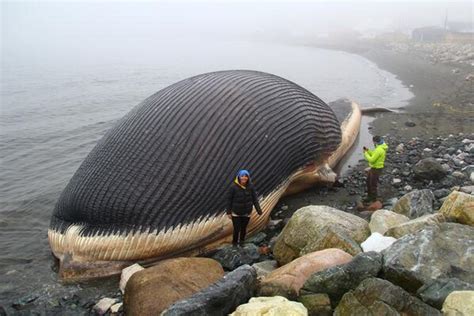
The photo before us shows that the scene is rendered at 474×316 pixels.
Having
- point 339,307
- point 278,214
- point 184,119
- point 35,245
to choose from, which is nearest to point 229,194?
point 184,119

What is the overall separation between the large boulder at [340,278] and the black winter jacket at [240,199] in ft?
7.60

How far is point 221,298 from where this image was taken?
4875 mm

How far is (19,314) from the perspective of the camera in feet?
21.2

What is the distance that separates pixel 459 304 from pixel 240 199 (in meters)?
3.63

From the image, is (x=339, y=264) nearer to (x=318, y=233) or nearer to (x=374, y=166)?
(x=318, y=233)

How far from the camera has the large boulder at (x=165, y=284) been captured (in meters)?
5.64

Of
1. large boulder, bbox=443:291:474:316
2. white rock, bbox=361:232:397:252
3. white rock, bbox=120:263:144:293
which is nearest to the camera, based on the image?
large boulder, bbox=443:291:474:316

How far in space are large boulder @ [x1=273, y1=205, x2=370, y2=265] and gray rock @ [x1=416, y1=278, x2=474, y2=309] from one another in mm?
1389

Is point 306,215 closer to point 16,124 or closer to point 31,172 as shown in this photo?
point 31,172

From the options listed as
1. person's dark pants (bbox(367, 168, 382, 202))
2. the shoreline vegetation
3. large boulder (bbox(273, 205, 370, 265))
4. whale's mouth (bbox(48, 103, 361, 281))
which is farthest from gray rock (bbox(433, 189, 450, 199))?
whale's mouth (bbox(48, 103, 361, 281))

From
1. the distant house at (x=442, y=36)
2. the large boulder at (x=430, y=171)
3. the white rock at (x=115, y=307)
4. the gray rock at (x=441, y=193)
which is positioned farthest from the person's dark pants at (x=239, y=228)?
the distant house at (x=442, y=36)

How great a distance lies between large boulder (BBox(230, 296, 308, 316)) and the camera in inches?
177

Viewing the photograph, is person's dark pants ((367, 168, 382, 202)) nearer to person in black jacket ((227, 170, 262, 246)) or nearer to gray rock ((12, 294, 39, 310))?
person in black jacket ((227, 170, 262, 246))

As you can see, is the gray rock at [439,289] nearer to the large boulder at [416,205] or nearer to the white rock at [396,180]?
the large boulder at [416,205]
